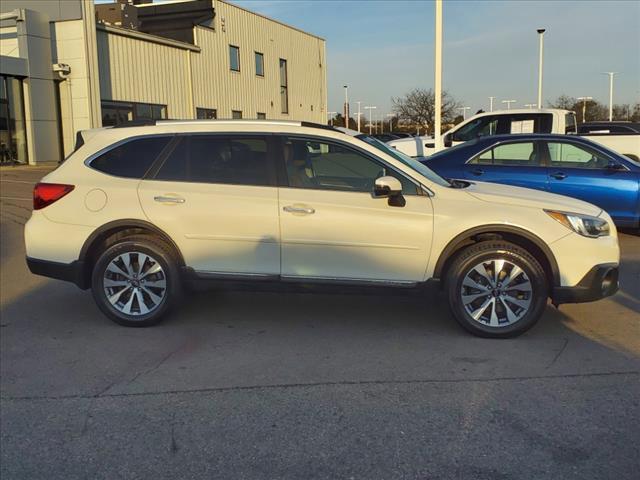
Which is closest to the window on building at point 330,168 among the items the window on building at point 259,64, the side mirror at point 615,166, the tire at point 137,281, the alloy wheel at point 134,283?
the tire at point 137,281

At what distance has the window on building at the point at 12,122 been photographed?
2325 centimetres

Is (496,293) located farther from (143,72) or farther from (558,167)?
(143,72)

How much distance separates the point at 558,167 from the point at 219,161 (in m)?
5.55

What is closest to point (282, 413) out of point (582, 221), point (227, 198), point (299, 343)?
point (299, 343)

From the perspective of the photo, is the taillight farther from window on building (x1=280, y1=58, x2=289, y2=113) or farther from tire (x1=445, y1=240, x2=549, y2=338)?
window on building (x1=280, y1=58, x2=289, y2=113)

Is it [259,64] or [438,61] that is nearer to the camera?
[438,61]

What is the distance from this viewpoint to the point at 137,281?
5.37m

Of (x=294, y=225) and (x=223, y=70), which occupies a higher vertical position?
(x=223, y=70)

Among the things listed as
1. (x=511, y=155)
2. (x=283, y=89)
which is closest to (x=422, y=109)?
(x=283, y=89)

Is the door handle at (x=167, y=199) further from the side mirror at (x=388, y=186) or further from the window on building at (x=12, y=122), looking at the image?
the window on building at (x=12, y=122)

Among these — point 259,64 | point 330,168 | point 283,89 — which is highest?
point 259,64

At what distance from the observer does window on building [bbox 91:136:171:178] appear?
17.7 feet

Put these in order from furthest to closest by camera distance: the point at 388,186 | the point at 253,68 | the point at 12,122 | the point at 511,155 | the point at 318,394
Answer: the point at 253,68
the point at 12,122
the point at 511,155
the point at 388,186
the point at 318,394

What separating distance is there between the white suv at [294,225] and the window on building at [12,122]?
20583mm
